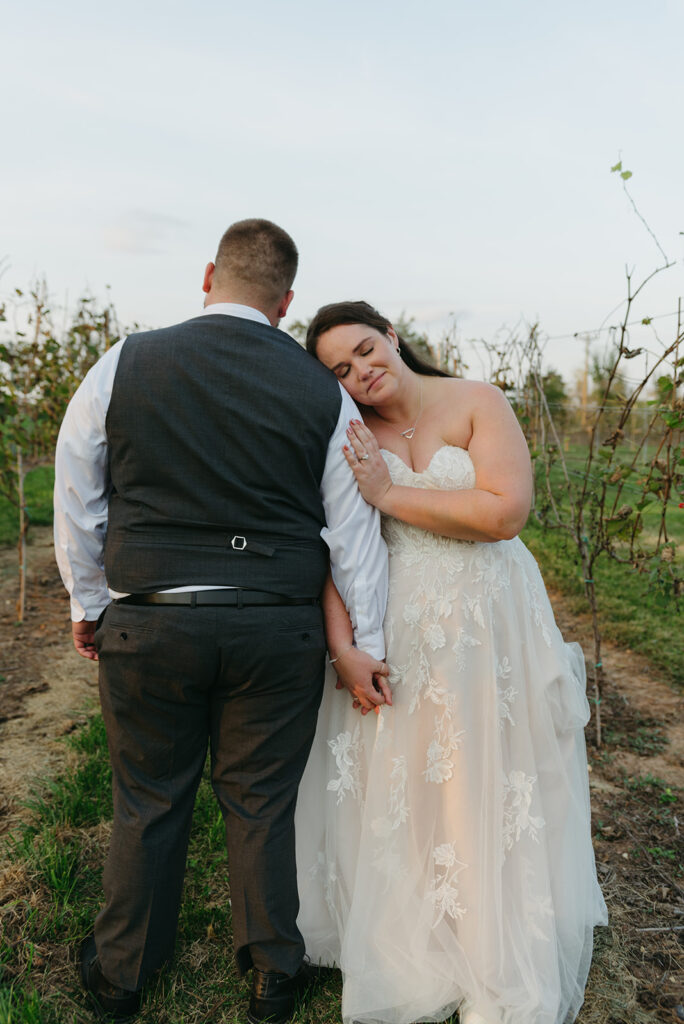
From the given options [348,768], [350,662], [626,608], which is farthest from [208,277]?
[626,608]

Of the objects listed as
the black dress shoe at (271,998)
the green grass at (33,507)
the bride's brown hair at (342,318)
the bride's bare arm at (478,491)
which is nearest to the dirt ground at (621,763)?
the black dress shoe at (271,998)

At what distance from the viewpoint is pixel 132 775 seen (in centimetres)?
208

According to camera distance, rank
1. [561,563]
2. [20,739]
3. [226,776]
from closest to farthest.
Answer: [226,776], [20,739], [561,563]

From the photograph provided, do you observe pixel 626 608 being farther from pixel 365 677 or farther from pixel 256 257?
pixel 256 257

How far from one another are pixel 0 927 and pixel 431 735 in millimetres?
1548

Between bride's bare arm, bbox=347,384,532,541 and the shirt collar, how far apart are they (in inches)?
17.5

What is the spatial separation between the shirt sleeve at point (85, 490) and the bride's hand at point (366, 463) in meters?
0.72

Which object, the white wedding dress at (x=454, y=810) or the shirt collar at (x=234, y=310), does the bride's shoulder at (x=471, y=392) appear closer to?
the white wedding dress at (x=454, y=810)

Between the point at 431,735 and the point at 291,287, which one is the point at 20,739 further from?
the point at 291,287

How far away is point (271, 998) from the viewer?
2.19 meters

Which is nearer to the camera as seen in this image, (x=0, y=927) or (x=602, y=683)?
(x=0, y=927)

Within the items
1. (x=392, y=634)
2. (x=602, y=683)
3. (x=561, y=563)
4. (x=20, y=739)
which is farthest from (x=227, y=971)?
(x=561, y=563)

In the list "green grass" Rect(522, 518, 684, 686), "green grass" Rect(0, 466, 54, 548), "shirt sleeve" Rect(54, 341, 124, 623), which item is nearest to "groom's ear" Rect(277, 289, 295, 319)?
"shirt sleeve" Rect(54, 341, 124, 623)

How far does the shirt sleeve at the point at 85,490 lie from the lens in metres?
2.01
